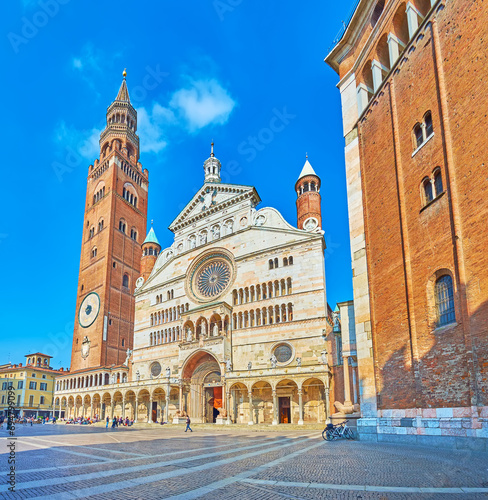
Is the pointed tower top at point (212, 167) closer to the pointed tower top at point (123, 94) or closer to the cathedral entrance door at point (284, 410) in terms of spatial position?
the pointed tower top at point (123, 94)

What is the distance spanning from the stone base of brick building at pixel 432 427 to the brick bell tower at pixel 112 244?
40971 millimetres

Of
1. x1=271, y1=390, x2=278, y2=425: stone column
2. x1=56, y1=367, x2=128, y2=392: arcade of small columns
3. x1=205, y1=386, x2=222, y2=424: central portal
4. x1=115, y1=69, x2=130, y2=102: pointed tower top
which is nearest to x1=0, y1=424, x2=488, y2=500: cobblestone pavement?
x1=271, y1=390, x2=278, y2=425: stone column

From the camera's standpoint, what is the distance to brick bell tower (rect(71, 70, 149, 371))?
170 feet

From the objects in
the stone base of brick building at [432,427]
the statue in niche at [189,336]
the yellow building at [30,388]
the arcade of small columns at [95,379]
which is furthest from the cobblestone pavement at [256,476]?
the yellow building at [30,388]

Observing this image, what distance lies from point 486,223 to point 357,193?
806cm

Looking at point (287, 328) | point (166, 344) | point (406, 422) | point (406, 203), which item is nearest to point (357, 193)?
point (406, 203)

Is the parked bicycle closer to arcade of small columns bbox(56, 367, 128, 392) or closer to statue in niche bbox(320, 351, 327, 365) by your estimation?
statue in niche bbox(320, 351, 327, 365)

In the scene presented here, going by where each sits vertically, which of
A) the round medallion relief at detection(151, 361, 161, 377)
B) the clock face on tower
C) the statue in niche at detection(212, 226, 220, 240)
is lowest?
the round medallion relief at detection(151, 361, 161, 377)

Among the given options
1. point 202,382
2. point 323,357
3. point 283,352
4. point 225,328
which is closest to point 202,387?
point 202,382

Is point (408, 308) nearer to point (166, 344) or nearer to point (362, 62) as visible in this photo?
point (362, 62)

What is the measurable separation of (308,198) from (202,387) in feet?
67.2

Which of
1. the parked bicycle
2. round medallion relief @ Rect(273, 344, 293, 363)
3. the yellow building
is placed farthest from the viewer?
the yellow building

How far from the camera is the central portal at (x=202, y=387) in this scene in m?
36.7

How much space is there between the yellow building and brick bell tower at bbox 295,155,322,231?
5383cm
